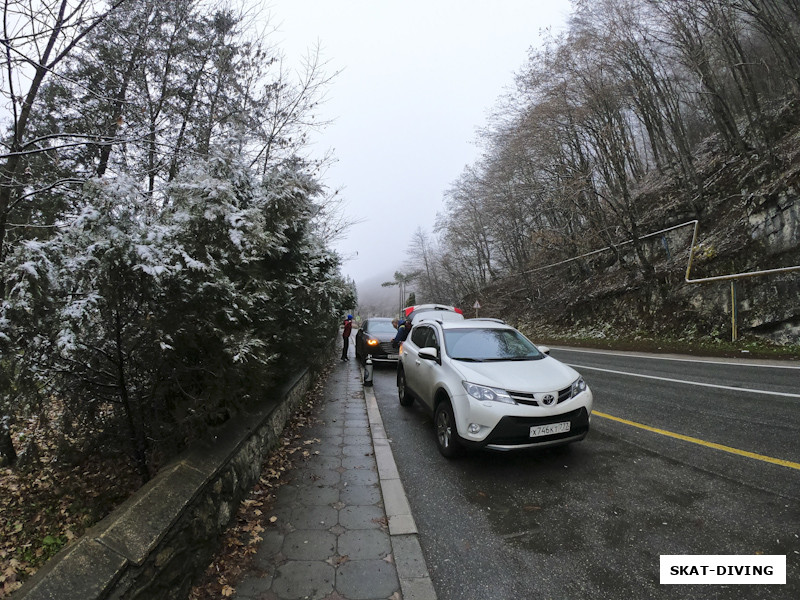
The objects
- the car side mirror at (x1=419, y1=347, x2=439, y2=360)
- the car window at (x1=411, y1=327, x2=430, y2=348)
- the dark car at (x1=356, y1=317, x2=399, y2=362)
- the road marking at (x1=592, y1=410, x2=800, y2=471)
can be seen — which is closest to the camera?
the road marking at (x1=592, y1=410, x2=800, y2=471)

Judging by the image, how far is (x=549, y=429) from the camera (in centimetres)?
425

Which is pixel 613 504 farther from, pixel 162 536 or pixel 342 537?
pixel 162 536

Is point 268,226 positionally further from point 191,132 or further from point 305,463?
point 191,132

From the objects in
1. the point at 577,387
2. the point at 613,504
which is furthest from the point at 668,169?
the point at 613,504

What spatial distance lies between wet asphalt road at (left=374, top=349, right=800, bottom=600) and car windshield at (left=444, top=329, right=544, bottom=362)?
1.20 m

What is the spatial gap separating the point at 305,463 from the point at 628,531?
3423 millimetres

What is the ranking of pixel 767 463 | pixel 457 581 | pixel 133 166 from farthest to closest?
pixel 133 166
pixel 767 463
pixel 457 581

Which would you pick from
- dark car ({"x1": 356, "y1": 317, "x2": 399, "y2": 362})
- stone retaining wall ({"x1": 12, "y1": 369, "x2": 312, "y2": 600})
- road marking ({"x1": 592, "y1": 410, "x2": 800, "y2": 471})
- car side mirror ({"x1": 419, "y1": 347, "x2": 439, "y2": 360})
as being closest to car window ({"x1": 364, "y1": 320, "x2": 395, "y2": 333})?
dark car ({"x1": 356, "y1": 317, "x2": 399, "y2": 362})

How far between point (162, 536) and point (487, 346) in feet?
13.9

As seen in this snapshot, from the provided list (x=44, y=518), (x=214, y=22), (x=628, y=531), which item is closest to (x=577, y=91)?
(x=214, y=22)

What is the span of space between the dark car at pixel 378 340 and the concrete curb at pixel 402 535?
6727mm

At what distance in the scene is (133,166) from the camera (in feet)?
21.2

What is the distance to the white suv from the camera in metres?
4.21

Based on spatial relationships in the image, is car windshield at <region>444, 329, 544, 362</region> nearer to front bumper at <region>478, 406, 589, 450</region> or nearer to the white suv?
the white suv
